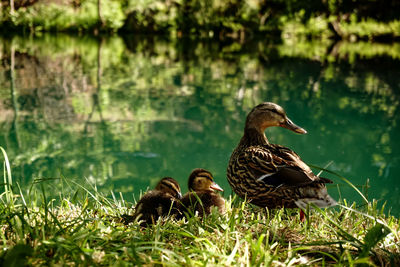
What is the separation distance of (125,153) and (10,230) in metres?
3.87

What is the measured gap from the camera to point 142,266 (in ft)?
6.20

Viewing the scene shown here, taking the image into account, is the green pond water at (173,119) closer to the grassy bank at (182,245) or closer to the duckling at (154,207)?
the duckling at (154,207)

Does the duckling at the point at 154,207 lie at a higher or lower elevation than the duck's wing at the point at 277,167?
lower

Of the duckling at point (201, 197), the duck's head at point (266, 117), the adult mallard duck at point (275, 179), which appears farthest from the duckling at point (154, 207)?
the duck's head at point (266, 117)

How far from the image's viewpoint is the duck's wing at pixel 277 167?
291 cm

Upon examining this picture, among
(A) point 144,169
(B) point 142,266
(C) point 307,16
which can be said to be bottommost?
(A) point 144,169

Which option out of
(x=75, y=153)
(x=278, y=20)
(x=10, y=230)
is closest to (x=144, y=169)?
(x=75, y=153)

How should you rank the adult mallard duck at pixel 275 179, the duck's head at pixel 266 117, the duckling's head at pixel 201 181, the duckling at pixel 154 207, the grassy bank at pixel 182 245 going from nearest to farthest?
the grassy bank at pixel 182 245 < the duckling at pixel 154 207 < the adult mallard duck at pixel 275 179 < the duckling's head at pixel 201 181 < the duck's head at pixel 266 117

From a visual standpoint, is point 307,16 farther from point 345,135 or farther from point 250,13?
point 250,13

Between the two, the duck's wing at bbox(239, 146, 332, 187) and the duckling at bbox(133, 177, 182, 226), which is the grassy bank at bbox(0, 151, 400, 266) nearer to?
the duckling at bbox(133, 177, 182, 226)

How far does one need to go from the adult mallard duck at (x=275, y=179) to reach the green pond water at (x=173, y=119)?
0.87 ft

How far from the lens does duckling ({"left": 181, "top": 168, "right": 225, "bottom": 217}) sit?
2910 millimetres

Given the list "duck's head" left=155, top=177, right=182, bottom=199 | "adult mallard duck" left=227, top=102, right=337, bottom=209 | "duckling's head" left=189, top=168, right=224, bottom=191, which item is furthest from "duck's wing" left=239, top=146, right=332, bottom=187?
"duck's head" left=155, top=177, right=182, bottom=199

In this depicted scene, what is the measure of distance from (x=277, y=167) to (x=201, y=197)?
552mm
